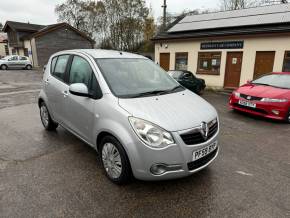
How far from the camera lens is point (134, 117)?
2.58 metres

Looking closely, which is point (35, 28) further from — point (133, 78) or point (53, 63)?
point (133, 78)

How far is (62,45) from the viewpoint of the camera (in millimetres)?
30734

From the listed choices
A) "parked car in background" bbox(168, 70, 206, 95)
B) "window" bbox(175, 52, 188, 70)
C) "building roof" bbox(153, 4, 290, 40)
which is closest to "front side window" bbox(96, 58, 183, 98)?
"parked car in background" bbox(168, 70, 206, 95)

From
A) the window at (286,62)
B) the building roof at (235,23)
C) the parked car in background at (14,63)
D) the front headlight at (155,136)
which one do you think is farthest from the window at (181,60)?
the parked car in background at (14,63)

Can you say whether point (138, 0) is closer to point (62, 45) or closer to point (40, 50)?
point (62, 45)

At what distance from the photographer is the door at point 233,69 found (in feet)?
41.1

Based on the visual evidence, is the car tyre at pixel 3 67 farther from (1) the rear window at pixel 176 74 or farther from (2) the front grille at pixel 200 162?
(2) the front grille at pixel 200 162

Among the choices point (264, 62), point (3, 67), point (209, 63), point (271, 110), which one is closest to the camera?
point (271, 110)

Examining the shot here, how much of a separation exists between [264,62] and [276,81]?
18.2 feet

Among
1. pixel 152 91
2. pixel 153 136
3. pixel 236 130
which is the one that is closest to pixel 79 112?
pixel 152 91

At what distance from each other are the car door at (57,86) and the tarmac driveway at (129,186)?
0.65m

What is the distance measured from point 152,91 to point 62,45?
31.1 m

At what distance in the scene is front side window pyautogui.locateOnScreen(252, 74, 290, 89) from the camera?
6.58 m

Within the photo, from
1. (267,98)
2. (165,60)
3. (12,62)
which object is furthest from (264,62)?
(12,62)
